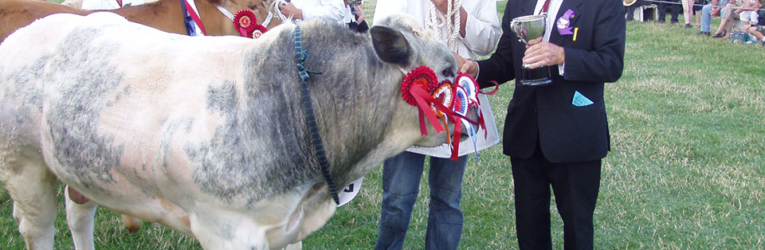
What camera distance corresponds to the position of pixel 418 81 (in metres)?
2.68

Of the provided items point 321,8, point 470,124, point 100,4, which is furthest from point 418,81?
point 100,4

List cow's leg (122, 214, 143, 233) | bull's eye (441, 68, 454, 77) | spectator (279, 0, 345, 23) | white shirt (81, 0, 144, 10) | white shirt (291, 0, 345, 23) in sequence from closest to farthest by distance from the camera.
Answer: bull's eye (441, 68, 454, 77), cow's leg (122, 214, 143, 233), spectator (279, 0, 345, 23), white shirt (291, 0, 345, 23), white shirt (81, 0, 144, 10)

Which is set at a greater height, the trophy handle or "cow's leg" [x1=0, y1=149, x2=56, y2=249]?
the trophy handle

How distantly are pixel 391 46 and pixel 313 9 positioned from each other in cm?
250

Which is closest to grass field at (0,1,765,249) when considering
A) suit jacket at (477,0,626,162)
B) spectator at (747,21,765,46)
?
suit jacket at (477,0,626,162)

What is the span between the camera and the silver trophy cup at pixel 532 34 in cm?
311

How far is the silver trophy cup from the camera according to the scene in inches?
122

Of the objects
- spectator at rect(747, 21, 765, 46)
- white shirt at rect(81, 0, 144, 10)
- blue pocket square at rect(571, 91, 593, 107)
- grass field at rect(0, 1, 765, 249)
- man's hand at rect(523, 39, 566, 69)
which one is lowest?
spectator at rect(747, 21, 765, 46)

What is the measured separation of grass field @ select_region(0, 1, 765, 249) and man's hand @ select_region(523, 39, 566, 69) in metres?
1.87

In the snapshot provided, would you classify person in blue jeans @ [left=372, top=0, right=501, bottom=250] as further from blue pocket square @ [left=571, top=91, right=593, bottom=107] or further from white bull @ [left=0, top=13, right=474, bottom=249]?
white bull @ [left=0, top=13, right=474, bottom=249]

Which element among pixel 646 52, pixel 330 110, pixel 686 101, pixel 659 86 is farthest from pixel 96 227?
pixel 646 52

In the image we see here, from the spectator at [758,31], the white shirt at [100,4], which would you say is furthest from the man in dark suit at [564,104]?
the spectator at [758,31]

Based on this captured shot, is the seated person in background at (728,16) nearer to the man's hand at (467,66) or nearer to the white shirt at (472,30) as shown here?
the white shirt at (472,30)

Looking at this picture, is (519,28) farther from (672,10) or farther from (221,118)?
(672,10)
